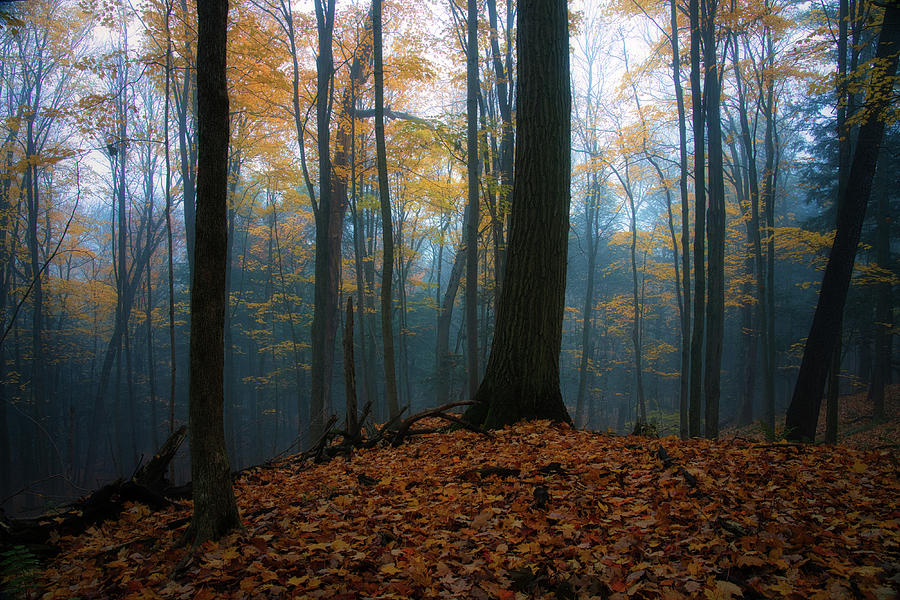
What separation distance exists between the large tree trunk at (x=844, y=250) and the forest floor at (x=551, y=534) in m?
2.84

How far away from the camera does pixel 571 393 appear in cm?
3309

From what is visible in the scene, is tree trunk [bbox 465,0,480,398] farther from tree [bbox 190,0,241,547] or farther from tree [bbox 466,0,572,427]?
tree [bbox 190,0,241,547]

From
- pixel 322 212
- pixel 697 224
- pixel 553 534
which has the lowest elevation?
pixel 553 534

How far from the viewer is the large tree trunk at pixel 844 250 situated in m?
6.45

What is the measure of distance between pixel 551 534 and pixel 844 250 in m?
6.76

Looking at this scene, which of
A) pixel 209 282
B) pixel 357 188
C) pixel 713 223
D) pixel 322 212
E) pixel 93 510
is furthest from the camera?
pixel 357 188

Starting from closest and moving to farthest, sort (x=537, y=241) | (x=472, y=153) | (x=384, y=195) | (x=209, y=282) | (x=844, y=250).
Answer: (x=209, y=282)
(x=537, y=241)
(x=844, y=250)
(x=384, y=195)
(x=472, y=153)

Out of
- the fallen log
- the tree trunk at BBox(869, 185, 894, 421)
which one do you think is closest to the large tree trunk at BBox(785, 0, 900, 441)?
the fallen log

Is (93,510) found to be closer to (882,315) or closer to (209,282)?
(209,282)

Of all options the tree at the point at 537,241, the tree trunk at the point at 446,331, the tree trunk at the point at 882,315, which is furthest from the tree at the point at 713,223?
the tree trunk at the point at 446,331

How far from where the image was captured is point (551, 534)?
259cm

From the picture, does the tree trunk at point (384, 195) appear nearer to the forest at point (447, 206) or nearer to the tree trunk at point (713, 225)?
the forest at point (447, 206)

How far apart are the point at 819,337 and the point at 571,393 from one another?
90.2 feet

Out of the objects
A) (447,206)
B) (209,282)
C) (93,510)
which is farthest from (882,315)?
(93,510)
